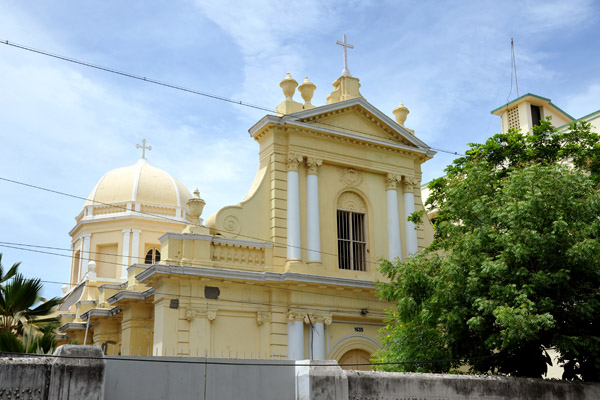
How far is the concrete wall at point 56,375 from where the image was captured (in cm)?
718

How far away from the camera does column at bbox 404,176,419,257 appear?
2436 centimetres

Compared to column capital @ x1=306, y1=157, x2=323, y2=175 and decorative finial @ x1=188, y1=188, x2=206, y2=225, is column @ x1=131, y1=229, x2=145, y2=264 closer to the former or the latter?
decorative finial @ x1=188, y1=188, x2=206, y2=225

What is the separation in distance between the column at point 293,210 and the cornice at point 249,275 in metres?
1.04

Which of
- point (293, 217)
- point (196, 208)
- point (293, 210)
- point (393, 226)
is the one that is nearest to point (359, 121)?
point (393, 226)

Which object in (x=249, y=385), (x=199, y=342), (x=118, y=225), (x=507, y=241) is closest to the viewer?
(x=249, y=385)

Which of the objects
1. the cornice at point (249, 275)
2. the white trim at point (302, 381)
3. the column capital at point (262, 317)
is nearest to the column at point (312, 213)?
the cornice at point (249, 275)

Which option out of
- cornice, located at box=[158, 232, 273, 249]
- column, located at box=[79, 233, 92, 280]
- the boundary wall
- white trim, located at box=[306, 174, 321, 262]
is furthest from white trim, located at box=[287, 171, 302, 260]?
column, located at box=[79, 233, 92, 280]

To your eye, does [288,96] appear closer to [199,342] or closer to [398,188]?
[398,188]

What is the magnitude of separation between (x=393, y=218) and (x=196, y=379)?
16481mm

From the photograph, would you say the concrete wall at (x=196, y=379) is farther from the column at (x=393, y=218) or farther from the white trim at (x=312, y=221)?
the column at (x=393, y=218)

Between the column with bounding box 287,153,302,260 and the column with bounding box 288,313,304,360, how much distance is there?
194 cm

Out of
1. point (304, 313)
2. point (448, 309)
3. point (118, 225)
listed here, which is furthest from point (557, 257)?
point (118, 225)

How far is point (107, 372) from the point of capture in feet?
26.0

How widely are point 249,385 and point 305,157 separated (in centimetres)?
1464
